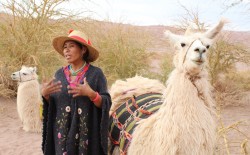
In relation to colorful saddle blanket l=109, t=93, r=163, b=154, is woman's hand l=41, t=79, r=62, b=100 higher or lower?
higher

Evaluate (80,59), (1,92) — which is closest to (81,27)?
(1,92)

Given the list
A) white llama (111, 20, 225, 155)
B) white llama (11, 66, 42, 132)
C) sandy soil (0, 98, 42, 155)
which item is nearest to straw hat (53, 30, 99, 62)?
white llama (111, 20, 225, 155)

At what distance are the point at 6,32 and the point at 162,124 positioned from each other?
802 centimetres

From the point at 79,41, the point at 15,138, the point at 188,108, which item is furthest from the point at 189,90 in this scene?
the point at 15,138

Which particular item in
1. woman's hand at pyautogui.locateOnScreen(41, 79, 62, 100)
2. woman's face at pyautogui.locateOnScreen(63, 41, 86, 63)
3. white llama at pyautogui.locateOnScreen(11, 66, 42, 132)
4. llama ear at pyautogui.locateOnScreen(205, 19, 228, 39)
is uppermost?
llama ear at pyautogui.locateOnScreen(205, 19, 228, 39)

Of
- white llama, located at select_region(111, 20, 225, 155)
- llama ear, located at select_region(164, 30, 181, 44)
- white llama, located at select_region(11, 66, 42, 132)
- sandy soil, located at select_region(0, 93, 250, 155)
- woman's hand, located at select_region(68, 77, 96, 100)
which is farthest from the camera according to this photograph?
white llama, located at select_region(11, 66, 42, 132)

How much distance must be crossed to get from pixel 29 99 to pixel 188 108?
463 centimetres

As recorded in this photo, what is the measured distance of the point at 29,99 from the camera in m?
6.54

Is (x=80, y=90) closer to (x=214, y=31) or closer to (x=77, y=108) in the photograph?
(x=77, y=108)

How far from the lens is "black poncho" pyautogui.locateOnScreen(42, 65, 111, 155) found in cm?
289

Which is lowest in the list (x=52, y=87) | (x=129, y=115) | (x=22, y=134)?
(x=22, y=134)

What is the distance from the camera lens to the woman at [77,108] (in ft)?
9.46

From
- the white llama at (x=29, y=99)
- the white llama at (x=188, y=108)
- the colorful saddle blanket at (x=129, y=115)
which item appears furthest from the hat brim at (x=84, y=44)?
the white llama at (x=29, y=99)

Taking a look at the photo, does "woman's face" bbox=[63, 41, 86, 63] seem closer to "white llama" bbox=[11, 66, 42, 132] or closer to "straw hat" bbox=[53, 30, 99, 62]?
"straw hat" bbox=[53, 30, 99, 62]
